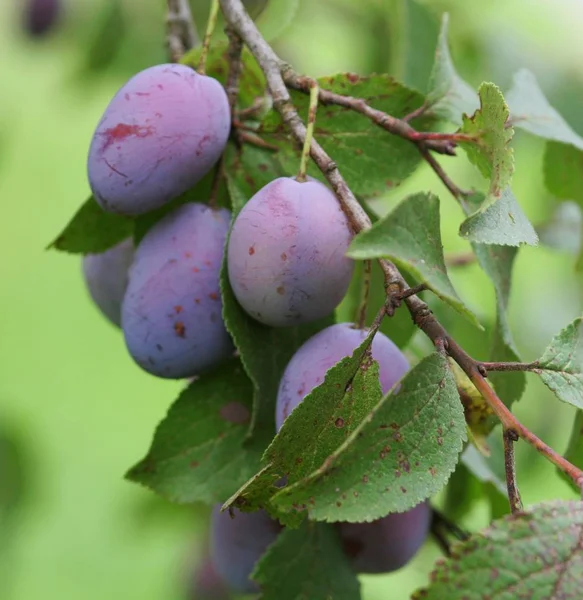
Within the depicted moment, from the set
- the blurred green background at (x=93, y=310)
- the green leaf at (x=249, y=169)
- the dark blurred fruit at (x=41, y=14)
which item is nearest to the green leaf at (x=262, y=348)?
the green leaf at (x=249, y=169)

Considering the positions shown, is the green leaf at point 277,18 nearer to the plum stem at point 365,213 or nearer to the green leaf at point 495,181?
the plum stem at point 365,213

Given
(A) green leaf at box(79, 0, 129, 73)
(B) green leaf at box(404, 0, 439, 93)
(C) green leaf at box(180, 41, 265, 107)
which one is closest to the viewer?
(C) green leaf at box(180, 41, 265, 107)

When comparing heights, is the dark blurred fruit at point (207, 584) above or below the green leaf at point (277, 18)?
below

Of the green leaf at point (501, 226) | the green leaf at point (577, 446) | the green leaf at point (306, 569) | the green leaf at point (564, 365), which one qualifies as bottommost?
the green leaf at point (306, 569)

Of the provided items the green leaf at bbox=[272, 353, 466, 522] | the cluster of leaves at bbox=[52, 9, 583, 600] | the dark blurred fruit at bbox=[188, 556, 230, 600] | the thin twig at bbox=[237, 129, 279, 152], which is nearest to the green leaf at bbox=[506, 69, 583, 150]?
the cluster of leaves at bbox=[52, 9, 583, 600]

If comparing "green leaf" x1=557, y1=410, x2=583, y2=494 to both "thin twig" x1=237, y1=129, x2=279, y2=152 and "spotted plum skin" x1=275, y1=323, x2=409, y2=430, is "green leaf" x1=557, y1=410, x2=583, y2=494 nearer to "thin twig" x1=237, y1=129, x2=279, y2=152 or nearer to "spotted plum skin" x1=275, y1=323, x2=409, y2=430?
"spotted plum skin" x1=275, y1=323, x2=409, y2=430

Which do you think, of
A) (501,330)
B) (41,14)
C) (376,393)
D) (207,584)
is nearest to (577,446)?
(501,330)
